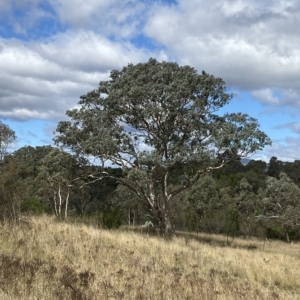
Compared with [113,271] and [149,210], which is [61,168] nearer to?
[149,210]

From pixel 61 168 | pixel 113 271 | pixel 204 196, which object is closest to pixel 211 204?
pixel 204 196

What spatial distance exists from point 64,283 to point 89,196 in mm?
39447

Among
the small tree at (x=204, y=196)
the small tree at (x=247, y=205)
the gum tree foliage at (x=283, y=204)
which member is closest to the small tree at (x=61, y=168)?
the gum tree foliage at (x=283, y=204)

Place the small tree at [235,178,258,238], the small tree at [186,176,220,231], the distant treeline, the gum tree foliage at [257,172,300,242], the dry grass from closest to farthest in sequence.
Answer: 1. the dry grass
2. the gum tree foliage at [257,172,300,242]
3. the distant treeline
4. the small tree at [235,178,258,238]
5. the small tree at [186,176,220,231]

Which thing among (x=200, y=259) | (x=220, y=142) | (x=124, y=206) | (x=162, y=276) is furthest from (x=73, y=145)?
(x=124, y=206)

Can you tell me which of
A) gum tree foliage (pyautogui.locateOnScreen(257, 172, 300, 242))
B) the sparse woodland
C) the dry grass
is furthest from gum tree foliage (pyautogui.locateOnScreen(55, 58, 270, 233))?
gum tree foliage (pyautogui.locateOnScreen(257, 172, 300, 242))

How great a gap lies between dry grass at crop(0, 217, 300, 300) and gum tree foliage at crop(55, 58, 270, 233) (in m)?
8.88

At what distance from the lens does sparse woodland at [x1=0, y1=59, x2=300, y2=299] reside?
6047 mm

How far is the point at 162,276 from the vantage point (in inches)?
262

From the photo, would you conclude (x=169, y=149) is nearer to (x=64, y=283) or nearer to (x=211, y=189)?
(x=64, y=283)

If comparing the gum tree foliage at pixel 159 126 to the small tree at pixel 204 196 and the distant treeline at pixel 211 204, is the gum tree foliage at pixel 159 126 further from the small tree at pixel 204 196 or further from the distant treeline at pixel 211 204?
the small tree at pixel 204 196

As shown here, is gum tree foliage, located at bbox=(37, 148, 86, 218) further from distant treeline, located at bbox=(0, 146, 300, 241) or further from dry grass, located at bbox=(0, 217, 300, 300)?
dry grass, located at bbox=(0, 217, 300, 300)

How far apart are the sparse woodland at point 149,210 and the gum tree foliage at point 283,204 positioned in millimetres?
99

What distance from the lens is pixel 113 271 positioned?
689cm
